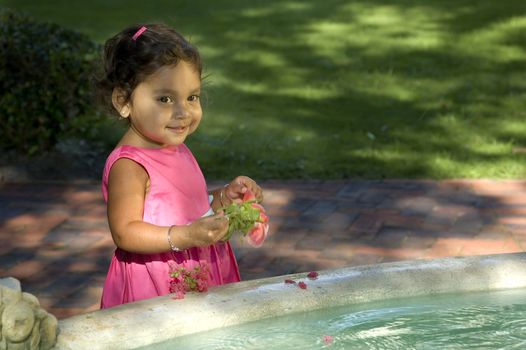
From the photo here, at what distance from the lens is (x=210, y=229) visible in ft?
8.76

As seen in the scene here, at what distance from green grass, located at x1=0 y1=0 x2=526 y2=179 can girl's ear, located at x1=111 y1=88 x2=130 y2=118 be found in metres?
3.29

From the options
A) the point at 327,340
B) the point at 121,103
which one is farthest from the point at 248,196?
the point at 327,340

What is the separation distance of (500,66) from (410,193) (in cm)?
325

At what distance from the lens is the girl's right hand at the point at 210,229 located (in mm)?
2668

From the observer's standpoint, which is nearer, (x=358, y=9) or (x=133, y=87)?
(x=133, y=87)

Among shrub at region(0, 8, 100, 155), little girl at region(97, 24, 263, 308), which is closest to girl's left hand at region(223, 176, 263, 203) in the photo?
little girl at region(97, 24, 263, 308)

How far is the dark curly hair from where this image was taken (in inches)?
118

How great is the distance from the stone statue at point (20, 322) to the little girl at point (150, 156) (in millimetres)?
572

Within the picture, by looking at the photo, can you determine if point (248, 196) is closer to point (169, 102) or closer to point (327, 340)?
point (169, 102)

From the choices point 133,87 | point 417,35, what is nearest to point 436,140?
point 417,35

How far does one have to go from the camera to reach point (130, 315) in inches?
100

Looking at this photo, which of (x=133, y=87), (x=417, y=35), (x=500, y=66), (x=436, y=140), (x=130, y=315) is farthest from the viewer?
(x=417, y=35)

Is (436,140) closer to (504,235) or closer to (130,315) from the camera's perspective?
(504,235)

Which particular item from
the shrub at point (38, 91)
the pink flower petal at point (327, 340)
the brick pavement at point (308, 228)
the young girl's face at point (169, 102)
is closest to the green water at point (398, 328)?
the pink flower petal at point (327, 340)
